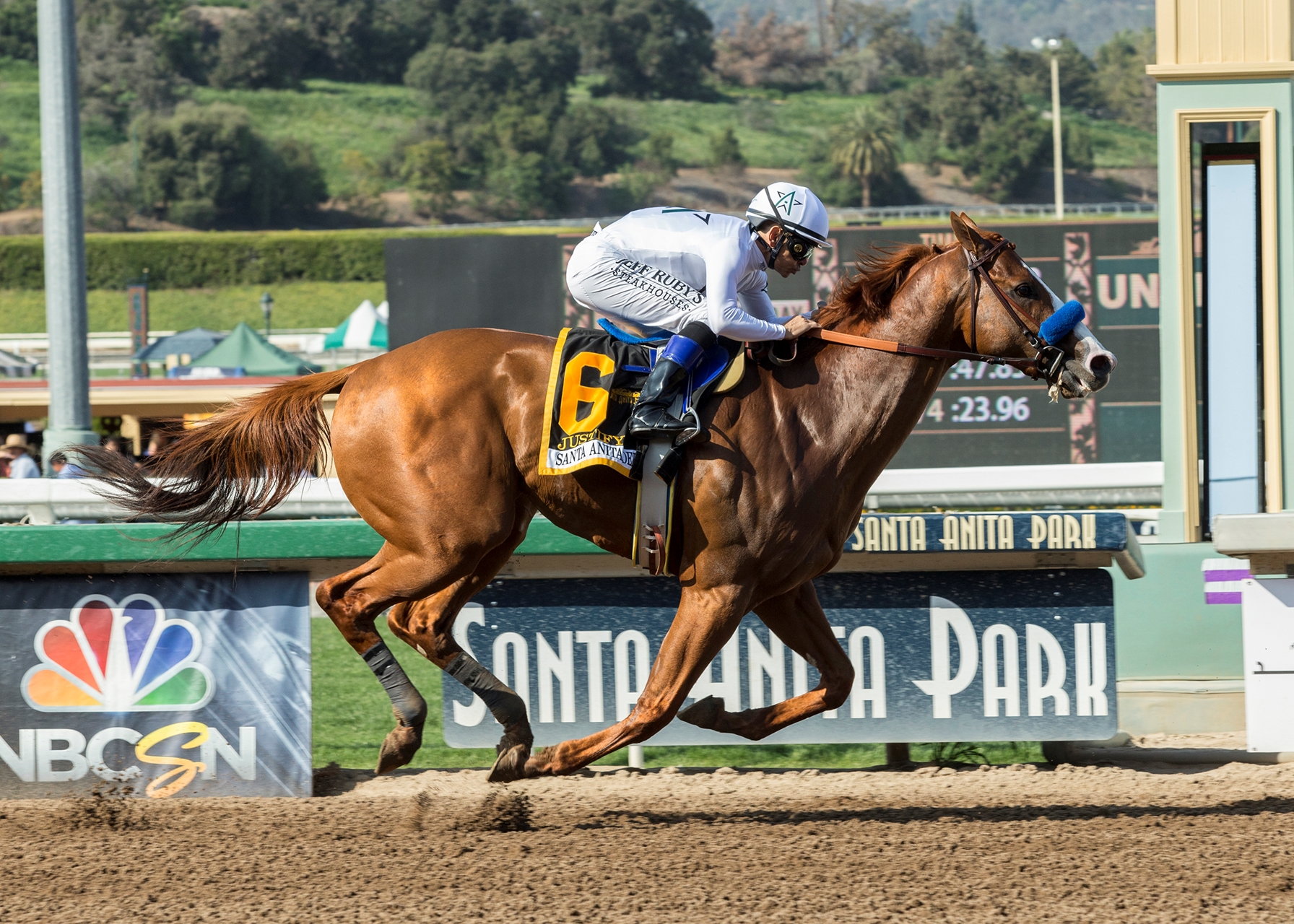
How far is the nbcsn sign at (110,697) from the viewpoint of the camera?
4.94 m

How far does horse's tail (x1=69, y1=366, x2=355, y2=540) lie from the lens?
177 inches

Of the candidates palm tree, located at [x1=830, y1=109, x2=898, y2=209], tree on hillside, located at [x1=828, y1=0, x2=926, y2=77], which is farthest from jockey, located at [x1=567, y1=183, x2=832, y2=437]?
tree on hillside, located at [x1=828, y1=0, x2=926, y2=77]

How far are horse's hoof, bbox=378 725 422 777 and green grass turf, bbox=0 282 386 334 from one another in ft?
152

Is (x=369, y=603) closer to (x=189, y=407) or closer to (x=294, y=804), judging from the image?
(x=294, y=804)

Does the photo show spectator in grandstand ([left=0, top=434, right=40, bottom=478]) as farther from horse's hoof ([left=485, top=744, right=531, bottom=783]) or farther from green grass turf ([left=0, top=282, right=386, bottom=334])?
green grass turf ([left=0, top=282, right=386, bottom=334])

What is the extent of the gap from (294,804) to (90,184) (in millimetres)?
70599

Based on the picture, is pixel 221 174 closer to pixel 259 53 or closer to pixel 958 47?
pixel 259 53

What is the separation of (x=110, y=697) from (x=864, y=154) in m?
79.4

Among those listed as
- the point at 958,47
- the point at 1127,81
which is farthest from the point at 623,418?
the point at 958,47

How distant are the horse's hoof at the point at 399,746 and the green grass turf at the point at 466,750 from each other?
2.68 ft

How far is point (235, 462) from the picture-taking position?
4.54 metres

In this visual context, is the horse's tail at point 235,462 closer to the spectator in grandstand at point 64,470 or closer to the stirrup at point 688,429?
the spectator in grandstand at point 64,470

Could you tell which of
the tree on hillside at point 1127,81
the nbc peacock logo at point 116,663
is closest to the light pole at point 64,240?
the nbc peacock logo at point 116,663

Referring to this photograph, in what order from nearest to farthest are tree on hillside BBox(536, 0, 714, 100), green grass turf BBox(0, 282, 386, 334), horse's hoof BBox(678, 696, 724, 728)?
horse's hoof BBox(678, 696, 724, 728)
green grass turf BBox(0, 282, 386, 334)
tree on hillside BBox(536, 0, 714, 100)
